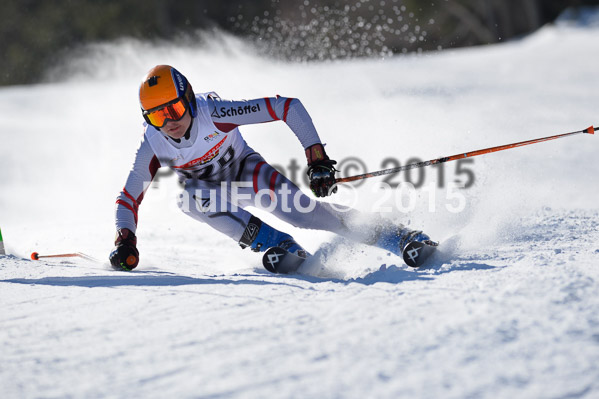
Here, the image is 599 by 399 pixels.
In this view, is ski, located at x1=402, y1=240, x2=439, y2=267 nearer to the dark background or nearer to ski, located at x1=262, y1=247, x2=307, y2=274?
ski, located at x1=262, y1=247, x2=307, y2=274

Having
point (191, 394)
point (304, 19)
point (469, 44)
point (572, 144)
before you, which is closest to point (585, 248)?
point (191, 394)

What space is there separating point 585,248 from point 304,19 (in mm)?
15635

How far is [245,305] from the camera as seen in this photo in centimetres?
276

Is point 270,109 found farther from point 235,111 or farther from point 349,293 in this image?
point 349,293

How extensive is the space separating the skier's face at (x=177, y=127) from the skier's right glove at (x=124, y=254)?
0.62m

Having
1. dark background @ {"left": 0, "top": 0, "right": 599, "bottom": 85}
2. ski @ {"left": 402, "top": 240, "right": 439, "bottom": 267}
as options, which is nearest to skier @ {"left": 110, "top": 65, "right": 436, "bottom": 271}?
ski @ {"left": 402, "top": 240, "right": 439, "bottom": 267}

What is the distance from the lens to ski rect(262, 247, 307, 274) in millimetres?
3598

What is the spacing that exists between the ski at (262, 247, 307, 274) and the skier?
0.30 ft

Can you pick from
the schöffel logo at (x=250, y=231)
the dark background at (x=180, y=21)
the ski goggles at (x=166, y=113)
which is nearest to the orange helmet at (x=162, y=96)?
the ski goggles at (x=166, y=113)

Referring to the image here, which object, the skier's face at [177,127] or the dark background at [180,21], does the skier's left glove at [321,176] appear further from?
the dark background at [180,21]

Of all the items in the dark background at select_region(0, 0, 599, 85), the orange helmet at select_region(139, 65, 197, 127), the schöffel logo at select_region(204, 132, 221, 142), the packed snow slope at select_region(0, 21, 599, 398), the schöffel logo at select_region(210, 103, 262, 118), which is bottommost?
the packed snow slope at select_region(0, 21, 599, 398)

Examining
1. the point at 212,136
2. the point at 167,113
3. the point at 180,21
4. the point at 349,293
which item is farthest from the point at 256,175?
the point at 180,21

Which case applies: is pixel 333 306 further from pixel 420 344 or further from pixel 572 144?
pixel 572 144

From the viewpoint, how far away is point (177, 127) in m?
3.80
